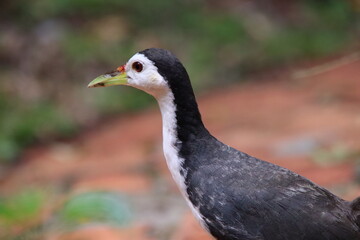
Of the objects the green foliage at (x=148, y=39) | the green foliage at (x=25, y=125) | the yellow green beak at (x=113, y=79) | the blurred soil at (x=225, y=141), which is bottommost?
the yellow green beak at (x=113, y=79)

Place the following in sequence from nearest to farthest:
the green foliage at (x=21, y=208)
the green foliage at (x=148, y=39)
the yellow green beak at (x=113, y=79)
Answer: the yellow green beak at (x=113, y=79)
the green foliage at (x=21, y=208)
the green foliage at (x=148, y=39)

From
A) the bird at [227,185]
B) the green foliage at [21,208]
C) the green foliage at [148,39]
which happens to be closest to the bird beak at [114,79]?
the bird at [227,185]

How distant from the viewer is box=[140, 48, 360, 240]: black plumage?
2.53m

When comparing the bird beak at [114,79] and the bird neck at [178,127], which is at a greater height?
the bird beak at [114,79]

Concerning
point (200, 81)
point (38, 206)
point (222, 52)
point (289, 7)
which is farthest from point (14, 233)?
point (289, 7)

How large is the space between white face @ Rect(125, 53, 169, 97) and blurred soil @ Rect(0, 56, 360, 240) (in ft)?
2.78

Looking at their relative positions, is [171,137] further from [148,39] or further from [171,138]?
[148,39]

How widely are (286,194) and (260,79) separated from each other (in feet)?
13.1

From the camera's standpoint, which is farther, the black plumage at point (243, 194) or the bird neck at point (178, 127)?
the bird neck at point (178, 127)

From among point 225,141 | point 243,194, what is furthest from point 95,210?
point 225,141

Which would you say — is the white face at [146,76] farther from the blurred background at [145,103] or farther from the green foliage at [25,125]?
the green foliage at [25,125]

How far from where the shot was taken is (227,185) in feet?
8.64

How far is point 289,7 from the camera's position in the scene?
8258mm

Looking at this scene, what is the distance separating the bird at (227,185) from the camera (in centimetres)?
254
